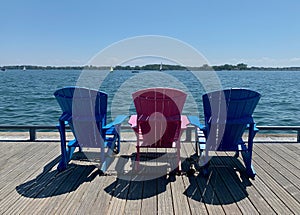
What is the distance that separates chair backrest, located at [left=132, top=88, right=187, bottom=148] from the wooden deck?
0.48 m

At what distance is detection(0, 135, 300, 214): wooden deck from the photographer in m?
2.22

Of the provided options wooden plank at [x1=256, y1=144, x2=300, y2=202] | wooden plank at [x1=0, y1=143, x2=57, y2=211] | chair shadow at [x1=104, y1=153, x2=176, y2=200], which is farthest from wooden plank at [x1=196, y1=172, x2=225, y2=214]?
wooden plank at [x1=0, y1=143, x2=57, y2=211]

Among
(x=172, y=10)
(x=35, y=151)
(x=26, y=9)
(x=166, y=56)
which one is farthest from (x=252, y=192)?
(x=26, y=9)

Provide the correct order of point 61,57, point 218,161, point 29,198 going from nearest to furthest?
1. point 29,198
2. point 218,161
3. point 61,57

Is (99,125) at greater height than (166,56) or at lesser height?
lesser

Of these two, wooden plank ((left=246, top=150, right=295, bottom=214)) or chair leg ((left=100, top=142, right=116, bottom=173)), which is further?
chair leg ((left=100, top=142, right=116, bottom=173))

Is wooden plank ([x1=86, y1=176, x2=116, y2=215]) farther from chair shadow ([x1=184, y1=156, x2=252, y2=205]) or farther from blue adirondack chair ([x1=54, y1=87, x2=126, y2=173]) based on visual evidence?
chair shadow ([x1=184, y1=156, x2=252, y2=205])

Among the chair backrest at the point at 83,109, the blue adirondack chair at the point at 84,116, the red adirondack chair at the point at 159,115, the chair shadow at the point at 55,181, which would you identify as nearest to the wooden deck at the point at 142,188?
the chair shadow at the point at 55,181

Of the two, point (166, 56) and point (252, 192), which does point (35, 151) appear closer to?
point (166, 56)

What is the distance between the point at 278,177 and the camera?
9.31 ft

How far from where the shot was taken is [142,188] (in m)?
2.62

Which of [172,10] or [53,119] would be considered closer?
[172,10]

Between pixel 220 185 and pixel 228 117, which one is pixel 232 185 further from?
pixel 228 117

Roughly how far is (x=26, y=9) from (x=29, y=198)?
5.85 meters
